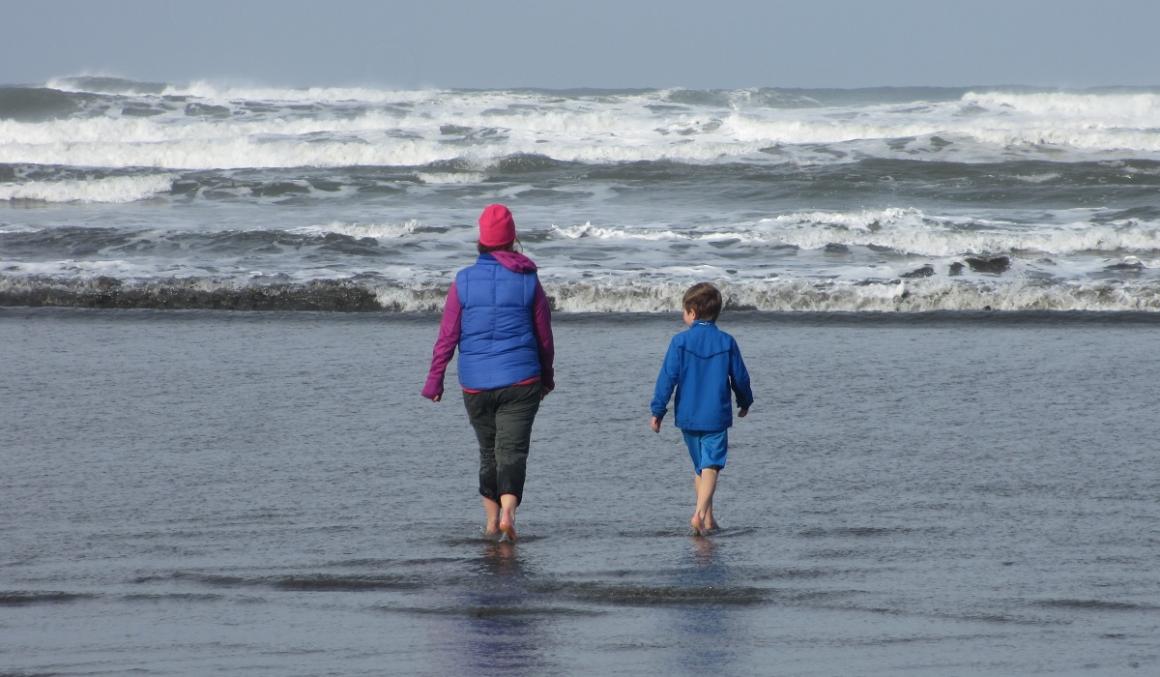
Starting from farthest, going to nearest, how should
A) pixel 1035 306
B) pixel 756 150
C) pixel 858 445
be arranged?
pixel 756 150 → pixel 1035 306 → pixel 858 445

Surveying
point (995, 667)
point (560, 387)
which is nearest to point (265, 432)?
point (560, 387)

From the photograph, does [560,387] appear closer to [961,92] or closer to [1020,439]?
[1020,439]

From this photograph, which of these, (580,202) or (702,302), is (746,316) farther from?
(580,202)

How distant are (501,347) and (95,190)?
18.4 meters

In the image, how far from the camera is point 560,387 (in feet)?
29.2

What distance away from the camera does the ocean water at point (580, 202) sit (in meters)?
12.9

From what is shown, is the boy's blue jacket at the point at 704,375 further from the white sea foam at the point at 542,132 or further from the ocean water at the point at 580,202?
the white sea foam at the point at 542,132

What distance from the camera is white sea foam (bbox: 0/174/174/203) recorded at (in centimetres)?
2194

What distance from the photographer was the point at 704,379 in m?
5.93

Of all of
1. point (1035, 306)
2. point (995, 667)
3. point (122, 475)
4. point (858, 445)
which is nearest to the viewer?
point (995, 667)

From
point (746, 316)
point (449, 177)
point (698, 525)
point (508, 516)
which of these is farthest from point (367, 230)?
point (698, 525)

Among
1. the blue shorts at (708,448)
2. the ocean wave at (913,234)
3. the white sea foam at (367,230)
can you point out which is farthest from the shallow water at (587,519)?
the white sea foam at (367,230)

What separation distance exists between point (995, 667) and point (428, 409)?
4793mm

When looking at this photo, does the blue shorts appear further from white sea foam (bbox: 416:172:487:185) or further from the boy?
white sea foam (bbox: 416:172:487:185)
